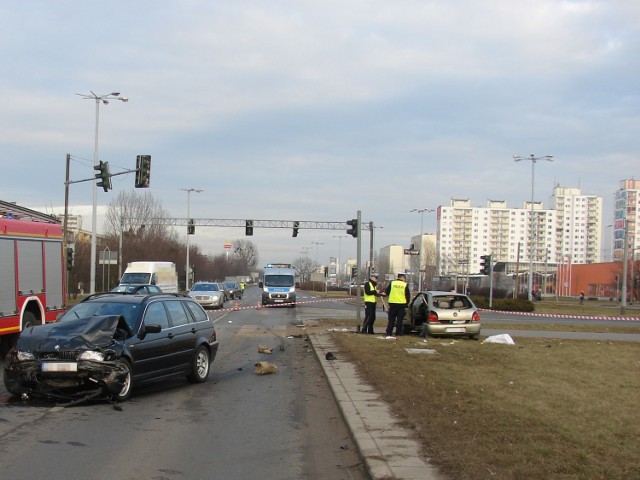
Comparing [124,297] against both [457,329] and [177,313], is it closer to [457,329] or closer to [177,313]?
[177,313]

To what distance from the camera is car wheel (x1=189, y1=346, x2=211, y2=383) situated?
10906 mm

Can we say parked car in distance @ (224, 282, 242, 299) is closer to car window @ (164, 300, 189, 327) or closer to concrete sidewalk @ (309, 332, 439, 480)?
car window @ (164, 300, 189, 327)

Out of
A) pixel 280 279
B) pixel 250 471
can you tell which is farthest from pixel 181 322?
pixel 280 279

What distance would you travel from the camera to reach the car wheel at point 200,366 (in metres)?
10.9

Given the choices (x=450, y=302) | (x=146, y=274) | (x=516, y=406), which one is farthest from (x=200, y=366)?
(x=146, y=274)

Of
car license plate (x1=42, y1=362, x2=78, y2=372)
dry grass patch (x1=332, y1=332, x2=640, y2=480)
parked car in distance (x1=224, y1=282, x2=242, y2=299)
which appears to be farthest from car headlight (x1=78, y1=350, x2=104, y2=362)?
parked car in distance (x1=224, y1=282, x2=242, y2=299)

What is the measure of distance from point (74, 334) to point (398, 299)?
1103 centimetres

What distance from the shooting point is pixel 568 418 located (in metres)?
7.58

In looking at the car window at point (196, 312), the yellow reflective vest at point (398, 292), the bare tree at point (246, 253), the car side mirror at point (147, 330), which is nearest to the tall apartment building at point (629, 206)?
the bare tree at point (246, 253)

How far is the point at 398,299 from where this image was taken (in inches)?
726

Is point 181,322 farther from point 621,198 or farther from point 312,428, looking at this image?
point 621,198

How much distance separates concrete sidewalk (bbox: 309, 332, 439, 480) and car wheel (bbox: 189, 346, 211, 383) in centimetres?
213

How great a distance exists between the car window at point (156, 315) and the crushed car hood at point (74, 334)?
0.51 meters

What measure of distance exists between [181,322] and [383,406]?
3901 millimetres
